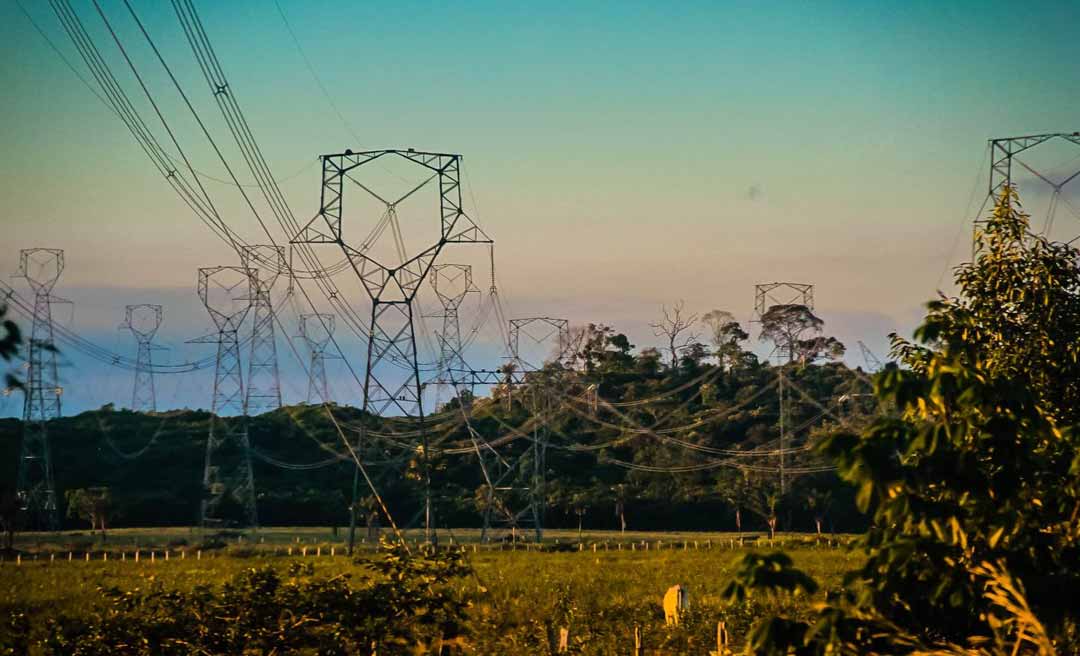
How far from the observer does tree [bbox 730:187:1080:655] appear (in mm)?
8984

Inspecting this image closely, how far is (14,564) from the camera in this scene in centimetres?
5456

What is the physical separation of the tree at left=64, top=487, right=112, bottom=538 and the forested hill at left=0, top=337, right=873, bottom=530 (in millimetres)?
2343

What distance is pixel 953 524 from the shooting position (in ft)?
29.5

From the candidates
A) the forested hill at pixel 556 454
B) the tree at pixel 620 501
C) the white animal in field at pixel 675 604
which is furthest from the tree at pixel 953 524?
the tree at pixel 620 501

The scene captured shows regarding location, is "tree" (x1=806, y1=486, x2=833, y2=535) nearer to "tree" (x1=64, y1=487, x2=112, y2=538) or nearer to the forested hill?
the forested hill

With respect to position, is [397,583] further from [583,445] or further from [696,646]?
→ [583,445]

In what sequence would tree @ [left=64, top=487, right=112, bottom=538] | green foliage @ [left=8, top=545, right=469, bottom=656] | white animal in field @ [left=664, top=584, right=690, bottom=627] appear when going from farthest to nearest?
tree @ [left=64, top=487, right=112, bottom=538], white animal in field @ [left=664, top=584, right=690, bottom=627], green foliage @ [left=8, top=545, right=469, bottom=656]

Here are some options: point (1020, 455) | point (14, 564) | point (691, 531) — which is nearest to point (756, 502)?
point (691, 531)

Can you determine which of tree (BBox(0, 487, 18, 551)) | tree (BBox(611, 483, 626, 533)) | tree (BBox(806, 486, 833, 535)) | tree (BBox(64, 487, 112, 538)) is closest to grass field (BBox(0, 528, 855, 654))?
tree (BBox(0, 487, 18, 551))

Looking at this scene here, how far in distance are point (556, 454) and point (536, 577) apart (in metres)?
61.1

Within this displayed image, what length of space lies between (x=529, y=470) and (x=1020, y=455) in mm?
88839

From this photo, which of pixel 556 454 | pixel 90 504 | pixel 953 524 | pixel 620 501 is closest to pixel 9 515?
pixel 90 504

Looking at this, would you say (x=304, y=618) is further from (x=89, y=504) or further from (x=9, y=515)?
(x=89, y=504)

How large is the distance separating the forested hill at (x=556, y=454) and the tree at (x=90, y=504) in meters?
2.34
